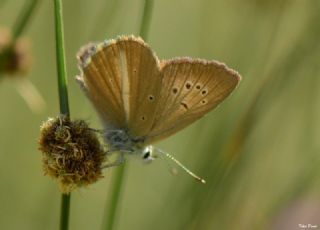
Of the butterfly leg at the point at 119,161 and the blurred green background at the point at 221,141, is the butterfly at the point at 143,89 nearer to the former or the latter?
the butterfly leg at the point at 119,161

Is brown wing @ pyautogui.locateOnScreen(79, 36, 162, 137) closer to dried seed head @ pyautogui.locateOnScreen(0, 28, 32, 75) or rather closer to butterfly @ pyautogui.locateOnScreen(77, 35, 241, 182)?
butterfly @ pyautogui.locateOnScreen(77, 35, 241, 182)

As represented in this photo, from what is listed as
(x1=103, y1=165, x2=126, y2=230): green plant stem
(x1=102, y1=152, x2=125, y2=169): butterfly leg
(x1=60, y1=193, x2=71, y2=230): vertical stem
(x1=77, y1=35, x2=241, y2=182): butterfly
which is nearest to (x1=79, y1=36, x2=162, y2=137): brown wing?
(x1=77, y1=35, x2=241, y2=182): butterfly

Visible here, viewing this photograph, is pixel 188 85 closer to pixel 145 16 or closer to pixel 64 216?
pixel 145 16

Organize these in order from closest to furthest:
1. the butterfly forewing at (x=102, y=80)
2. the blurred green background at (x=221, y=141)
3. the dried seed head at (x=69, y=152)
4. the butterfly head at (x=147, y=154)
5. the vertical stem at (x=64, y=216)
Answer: the vertical stem at (x=64, y=216) → the dried seed head at (x=69, y=152) → the butterfly forewing at (x=102, y=80) → the butterfly head at (x=147, y=154) → the blurred green background at (x=221, y=141)

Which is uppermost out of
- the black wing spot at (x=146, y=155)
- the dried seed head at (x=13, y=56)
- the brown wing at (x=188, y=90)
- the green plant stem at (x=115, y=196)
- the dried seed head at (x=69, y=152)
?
the brown wing at (x=188, y=90)

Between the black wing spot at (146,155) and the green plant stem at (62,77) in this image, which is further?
the black wing spot at (146,155)

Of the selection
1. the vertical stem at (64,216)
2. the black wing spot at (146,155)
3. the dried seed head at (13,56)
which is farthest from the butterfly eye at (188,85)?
the vertical stem at (64,216)

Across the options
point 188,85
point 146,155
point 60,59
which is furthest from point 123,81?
point 60,59
